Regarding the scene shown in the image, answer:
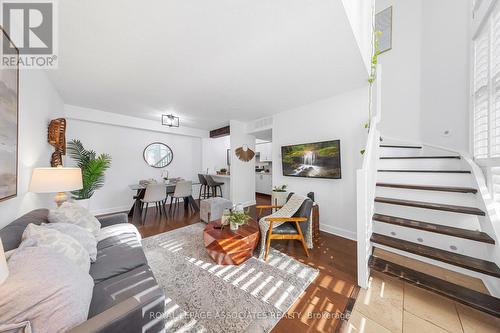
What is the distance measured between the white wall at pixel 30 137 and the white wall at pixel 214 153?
12.8 ft

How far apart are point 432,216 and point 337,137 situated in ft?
5.40

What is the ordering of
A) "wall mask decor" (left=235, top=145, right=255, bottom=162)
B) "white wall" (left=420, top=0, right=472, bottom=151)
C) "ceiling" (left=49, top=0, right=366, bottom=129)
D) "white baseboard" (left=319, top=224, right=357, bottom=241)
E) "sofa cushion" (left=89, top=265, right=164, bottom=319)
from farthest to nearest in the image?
"wall mask decor" (left=235, top=145, right=255, bottom=162)
"white baseboard" (left=319, top=224, right=357, bottom=241)
"white wall" (left=420, top=0, right=472, bottom=151)
"ceiling" (left=49, top=0, right=366, bottom=129)
"sofa cushion" (left=89, top=265, right=164, bottom=319)

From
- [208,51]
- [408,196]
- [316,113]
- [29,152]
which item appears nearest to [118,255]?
[29,152]

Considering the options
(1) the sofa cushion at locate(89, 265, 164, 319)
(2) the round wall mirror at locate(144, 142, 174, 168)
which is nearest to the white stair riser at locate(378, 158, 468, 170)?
(1) the sofa cushion at locate(89, 265, 164, 319)

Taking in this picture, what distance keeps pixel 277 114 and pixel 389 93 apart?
2.13 m

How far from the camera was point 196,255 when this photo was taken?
2289mm

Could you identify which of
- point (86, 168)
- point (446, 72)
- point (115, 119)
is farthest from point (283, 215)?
point (115, 119)

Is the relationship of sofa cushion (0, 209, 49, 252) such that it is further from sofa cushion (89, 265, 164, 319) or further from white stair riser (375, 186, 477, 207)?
white stair riser (375, 186, 477, 207)

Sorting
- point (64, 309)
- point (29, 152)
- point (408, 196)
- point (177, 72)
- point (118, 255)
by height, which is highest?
point (177, 72)

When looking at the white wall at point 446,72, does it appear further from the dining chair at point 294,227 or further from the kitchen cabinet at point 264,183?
the kitchen cabinet at point 264,183

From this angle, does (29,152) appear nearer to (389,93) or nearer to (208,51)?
(208,51)

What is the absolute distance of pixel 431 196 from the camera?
185 cm

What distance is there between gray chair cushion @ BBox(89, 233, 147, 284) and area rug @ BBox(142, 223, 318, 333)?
46 centimetres

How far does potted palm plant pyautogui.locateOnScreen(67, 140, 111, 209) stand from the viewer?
126 inches
